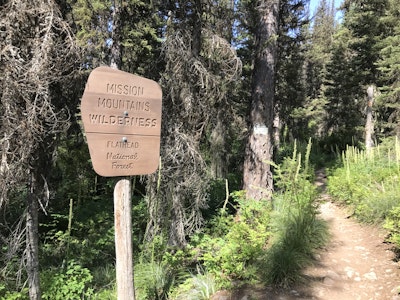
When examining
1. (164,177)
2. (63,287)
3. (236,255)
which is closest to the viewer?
(63,287)

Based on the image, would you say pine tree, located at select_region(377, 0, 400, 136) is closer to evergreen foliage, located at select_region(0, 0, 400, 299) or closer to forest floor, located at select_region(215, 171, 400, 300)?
evergreen foliage, located at select_region(0, 0, 400, 299)

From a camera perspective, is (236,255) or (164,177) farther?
(164,177)

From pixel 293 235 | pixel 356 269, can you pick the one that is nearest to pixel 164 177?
pixel 293 235

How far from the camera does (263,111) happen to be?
638cm

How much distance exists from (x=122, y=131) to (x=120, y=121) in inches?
3.2

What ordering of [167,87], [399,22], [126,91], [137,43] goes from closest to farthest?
[126,91] → [167,87] → [137,43] → [399,22]

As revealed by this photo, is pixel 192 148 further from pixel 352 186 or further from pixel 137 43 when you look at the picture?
pixel 137 43

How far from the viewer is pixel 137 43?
810 centimetres

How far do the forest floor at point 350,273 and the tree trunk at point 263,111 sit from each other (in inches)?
61.9

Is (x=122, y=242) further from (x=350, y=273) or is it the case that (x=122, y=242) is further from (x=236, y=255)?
(x=350, y=273)

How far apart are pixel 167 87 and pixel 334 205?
194 inches

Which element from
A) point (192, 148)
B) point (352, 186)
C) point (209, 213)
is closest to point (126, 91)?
point (192, 148)

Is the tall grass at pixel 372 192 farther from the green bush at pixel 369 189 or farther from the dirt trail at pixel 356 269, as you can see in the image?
the dirt trail at pixel 356 269

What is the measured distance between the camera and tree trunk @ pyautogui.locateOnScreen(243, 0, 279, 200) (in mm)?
6305
